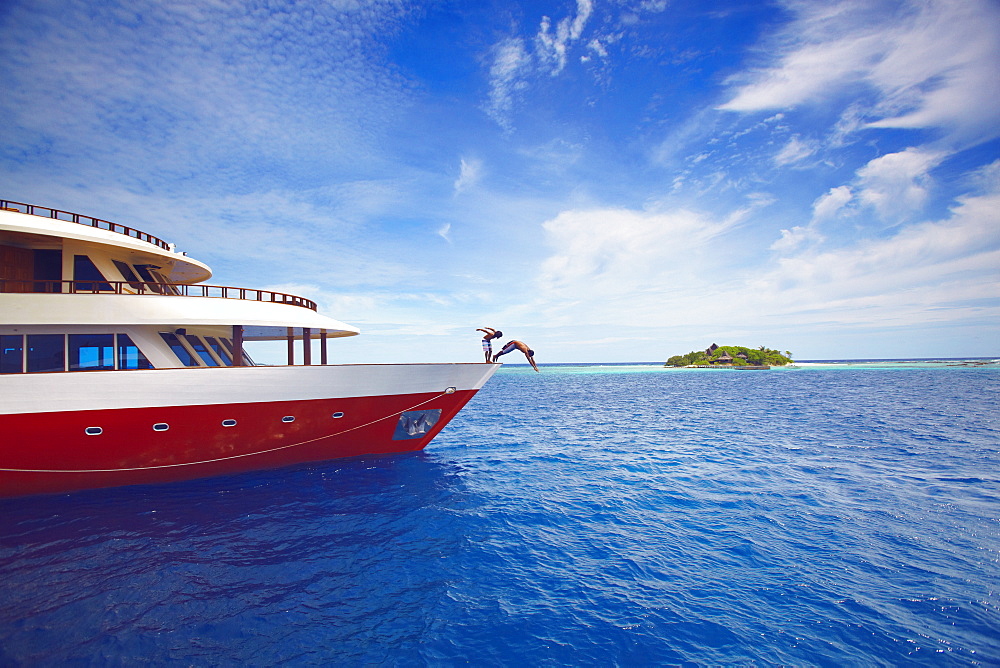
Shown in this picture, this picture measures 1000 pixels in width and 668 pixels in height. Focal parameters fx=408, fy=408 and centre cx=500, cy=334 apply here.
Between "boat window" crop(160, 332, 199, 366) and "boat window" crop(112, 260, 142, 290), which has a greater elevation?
"boat window" crop(112, 260, 142, 290)

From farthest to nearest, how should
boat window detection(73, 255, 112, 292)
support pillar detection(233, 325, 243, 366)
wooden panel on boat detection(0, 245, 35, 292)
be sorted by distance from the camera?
support pillar detection(233, 325, 243, 366) → boat window detection(73, 255, 112, 292) → wooden panel on boat detection(0, 245, 35, 292)

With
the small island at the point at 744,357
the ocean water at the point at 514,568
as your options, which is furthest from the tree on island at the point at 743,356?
the ocean water at the point at 514,568

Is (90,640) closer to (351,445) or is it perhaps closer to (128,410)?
(128,410)

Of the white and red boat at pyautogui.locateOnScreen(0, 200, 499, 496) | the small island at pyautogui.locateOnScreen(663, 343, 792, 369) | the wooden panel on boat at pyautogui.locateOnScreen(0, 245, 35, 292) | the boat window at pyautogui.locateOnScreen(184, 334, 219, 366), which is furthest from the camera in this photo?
the small island at pyautogui.locateOnScreen(663, 343, 792, 369)

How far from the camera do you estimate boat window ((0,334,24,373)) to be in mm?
10688

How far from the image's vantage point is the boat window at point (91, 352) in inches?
442

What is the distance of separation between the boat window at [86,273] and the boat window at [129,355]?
81.7 inches

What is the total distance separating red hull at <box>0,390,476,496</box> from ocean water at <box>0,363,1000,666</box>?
0.59 m

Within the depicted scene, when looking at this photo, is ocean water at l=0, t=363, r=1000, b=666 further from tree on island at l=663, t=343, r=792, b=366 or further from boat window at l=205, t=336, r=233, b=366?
tree on island at l=663, t=343, r=792, b=366

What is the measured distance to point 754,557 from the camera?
8.23m

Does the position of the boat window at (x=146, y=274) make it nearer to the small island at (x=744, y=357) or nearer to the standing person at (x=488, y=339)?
the standing person at (x=488, y=339)

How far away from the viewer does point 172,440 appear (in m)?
11.4

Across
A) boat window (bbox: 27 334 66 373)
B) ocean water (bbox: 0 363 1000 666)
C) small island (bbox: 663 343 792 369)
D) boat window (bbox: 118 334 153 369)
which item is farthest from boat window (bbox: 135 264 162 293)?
small island (bbox: 663 343 792 369)

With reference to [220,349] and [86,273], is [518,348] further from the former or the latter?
[86,273]
